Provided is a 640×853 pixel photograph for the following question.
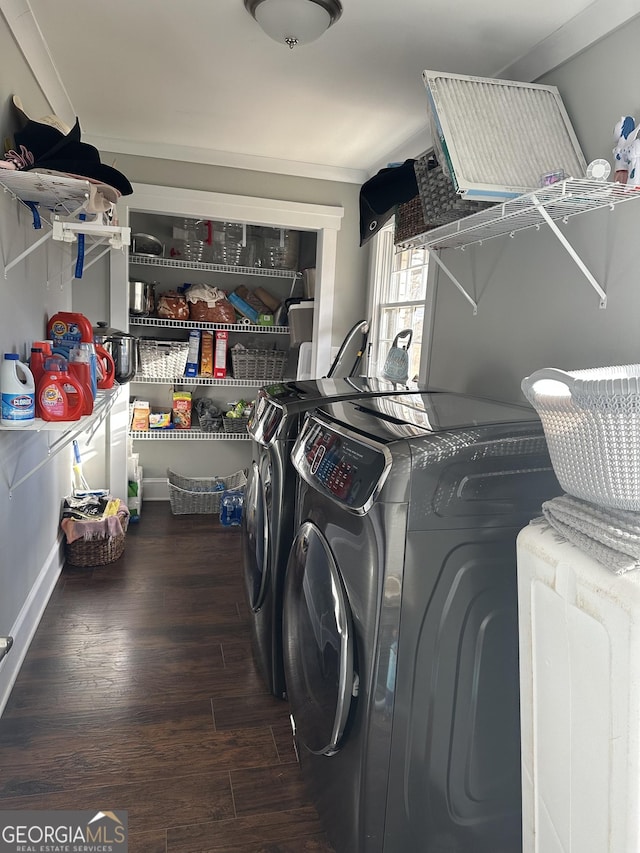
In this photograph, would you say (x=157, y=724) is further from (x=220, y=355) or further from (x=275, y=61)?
(x=220, y=355)

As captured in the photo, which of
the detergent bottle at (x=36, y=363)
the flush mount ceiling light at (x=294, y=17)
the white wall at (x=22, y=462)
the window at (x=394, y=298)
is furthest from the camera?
the window at (x=394, y=298)

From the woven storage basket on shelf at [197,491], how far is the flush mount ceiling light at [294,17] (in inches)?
107

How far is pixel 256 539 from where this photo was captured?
7.11 feet

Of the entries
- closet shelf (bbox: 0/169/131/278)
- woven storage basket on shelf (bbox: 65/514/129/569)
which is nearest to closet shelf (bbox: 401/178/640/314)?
closet shelf (bbox: 0/169/131/278)

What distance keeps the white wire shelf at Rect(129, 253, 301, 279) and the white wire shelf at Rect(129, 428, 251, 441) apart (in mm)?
1072

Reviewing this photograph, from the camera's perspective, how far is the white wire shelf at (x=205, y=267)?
3.93 meters

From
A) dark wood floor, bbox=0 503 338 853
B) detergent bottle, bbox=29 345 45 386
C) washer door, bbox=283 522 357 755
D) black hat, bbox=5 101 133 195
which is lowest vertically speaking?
dark wood floor, bbox=0 503 338 853

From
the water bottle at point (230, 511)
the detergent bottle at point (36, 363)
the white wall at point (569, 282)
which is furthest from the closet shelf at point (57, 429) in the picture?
the white wall at point (569, 282)

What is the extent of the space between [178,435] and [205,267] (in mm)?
1126

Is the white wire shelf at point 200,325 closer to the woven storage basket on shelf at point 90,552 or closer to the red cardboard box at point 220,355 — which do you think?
the red cardboard box at point 220,355

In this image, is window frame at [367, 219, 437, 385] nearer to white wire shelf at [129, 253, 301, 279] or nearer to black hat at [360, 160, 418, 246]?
white wire shelf at [129, 253, 301, 279]

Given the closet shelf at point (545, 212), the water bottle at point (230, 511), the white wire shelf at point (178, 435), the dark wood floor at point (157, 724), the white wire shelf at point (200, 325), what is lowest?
the dark wood floor at point (157, 724)

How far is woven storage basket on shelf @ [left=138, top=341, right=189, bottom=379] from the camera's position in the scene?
402 centimetres

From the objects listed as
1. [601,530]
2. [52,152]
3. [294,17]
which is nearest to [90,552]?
[52,152]
